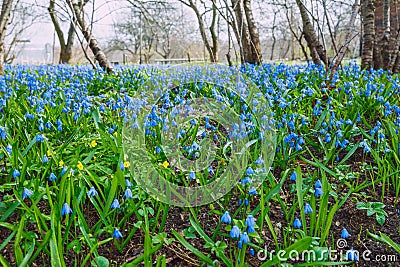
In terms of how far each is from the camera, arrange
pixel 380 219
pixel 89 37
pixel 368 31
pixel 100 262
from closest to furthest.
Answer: pixel 100 262
pixel 380 219
pixel 368 31
pixel 89 37

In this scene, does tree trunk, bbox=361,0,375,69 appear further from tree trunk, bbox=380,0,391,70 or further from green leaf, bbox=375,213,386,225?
green leaf, bbox=375,213,386,225

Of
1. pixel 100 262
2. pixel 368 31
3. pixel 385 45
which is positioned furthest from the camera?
pixel 385 45

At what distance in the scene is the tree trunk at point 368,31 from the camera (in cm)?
593

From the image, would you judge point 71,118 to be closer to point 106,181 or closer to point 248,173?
point 106,181

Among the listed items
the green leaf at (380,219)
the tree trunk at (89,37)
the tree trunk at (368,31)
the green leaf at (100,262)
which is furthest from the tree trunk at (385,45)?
the green leaf at (100,262)

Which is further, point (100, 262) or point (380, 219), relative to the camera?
point (380, 219)

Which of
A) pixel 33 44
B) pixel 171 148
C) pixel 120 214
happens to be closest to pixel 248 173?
pixel 120 214

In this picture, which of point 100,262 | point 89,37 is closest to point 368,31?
point 89,37

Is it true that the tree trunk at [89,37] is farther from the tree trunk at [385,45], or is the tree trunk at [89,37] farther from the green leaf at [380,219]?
the green leaf at [380,219]

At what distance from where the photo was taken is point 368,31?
6.17 meters

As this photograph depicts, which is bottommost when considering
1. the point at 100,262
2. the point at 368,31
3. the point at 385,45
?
the point at 100,262

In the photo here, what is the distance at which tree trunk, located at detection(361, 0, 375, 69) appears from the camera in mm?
5926

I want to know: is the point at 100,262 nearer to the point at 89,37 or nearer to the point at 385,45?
the point at 385,45

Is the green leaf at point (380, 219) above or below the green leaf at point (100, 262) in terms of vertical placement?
above
